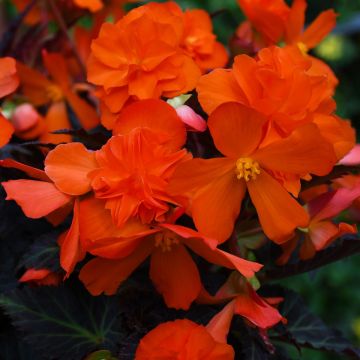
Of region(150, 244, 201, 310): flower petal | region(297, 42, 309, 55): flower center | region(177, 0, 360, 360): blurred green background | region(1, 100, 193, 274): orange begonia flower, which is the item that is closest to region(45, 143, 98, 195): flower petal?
region(1, 100, 193, 274): orange begonia flower

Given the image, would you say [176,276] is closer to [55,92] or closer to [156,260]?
[156,260]

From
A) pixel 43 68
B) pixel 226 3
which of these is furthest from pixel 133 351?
pixel 226 3

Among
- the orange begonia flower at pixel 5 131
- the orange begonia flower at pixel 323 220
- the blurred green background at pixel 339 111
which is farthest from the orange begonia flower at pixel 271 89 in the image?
the blurred green background at pixel 339 111

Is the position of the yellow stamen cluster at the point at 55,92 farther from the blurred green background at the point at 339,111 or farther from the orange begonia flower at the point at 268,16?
the blurred green background at the point at 339,111

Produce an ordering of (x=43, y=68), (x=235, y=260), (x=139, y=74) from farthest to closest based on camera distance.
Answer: (x=43, y=68)
(x=139, y=74)
(x=235, y=260)

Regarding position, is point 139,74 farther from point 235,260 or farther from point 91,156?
point 235,260

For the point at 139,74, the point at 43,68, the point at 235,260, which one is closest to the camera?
the point at 235,260

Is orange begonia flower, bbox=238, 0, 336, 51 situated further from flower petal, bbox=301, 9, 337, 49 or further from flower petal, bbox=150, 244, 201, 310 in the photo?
flower petal, bbox=150, 244, 201, 310
